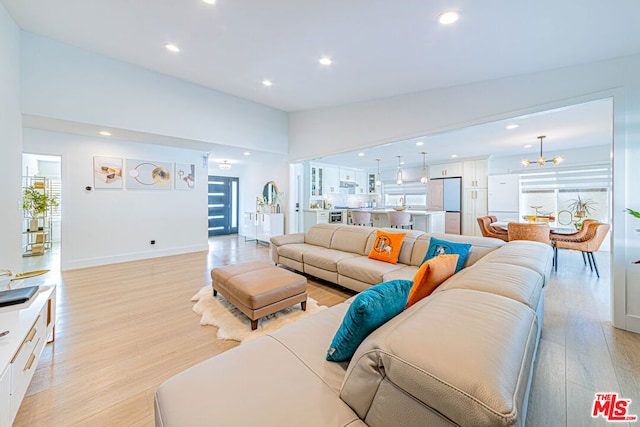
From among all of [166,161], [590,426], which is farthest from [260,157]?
[590,426]

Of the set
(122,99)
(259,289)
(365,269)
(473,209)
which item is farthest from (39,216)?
(473,209)

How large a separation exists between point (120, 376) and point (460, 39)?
13.1ft

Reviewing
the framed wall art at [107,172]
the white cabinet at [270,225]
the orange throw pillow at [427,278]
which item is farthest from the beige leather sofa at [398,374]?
the framed wall art at [107,172]

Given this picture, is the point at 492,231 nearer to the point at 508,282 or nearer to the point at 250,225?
the point at 508,282

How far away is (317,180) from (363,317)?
6802mm

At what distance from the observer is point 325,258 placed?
3383mm

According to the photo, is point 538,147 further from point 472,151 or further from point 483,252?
point 483,252

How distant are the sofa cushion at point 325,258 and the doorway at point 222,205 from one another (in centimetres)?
556

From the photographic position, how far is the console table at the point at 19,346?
1146 mm

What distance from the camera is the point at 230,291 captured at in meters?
2.58

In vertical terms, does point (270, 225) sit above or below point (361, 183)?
below

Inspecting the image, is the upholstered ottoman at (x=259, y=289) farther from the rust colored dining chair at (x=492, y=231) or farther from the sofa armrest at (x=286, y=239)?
the rust colored dining chair at (x=492, y=231)

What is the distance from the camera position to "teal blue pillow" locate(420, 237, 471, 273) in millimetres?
2521

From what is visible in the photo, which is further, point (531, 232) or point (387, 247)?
point (531, 232)
